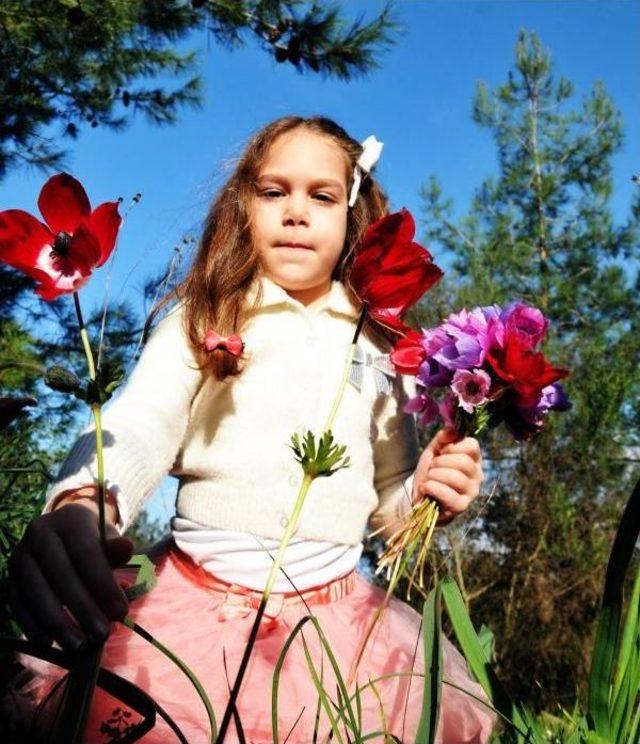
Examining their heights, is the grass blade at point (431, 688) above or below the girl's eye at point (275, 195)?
below

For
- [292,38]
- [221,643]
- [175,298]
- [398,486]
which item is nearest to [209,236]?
[175,298]

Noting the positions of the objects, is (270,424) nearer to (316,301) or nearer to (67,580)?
(316,301)

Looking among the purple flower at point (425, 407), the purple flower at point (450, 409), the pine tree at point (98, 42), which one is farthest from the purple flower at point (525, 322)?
the pine tree at point (98, 42)

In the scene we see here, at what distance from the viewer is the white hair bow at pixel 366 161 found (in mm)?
1528

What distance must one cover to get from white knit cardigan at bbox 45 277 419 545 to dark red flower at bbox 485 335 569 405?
443 mm

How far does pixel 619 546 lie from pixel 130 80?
4441 millimetres

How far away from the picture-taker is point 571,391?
A: 20.5 feet

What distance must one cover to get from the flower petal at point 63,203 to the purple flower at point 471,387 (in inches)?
18.1

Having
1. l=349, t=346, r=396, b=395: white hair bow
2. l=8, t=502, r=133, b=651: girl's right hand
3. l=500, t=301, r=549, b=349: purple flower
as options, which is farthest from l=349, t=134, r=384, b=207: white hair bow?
l=8, t=502, r=133, b=651: girl's right hand

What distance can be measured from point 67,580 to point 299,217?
989mm

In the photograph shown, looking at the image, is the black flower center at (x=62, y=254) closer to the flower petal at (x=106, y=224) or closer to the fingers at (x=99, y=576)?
the flower petal at (x=106, y=224)

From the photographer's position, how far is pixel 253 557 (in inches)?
49.3

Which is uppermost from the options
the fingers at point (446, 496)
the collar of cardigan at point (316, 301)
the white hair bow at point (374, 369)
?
the collar of cardigan at point (316, 301)

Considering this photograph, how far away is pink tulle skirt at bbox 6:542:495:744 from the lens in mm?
927
